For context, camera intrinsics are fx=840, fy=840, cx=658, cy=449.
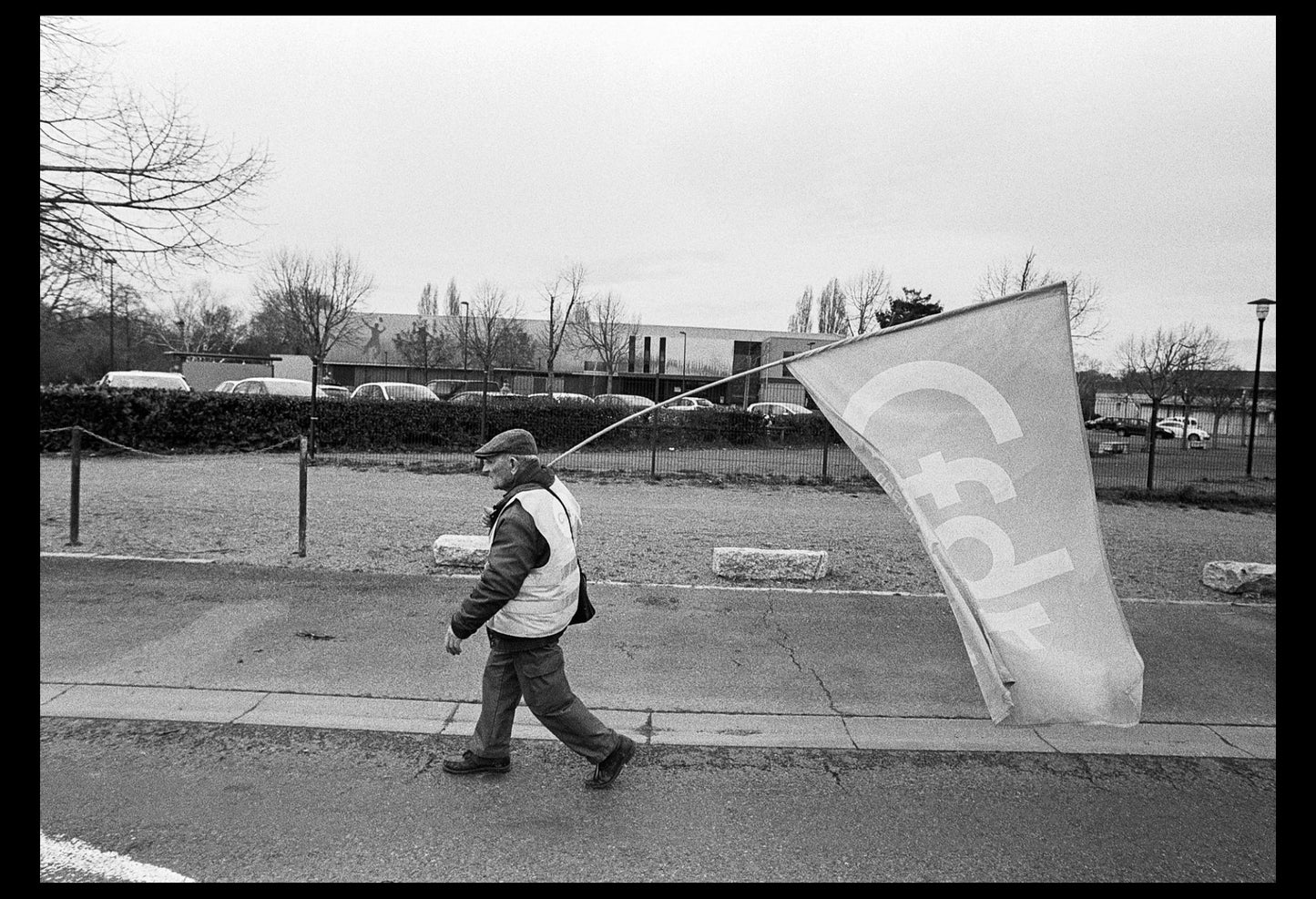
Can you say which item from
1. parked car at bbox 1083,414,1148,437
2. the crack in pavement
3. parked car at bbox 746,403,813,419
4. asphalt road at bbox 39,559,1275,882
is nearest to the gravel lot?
the crack in pavement

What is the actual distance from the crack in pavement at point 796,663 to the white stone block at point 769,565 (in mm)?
691

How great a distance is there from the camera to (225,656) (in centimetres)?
555

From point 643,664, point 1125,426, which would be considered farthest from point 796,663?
point 1125,426

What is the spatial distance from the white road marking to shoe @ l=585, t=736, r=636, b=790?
65.7 inches

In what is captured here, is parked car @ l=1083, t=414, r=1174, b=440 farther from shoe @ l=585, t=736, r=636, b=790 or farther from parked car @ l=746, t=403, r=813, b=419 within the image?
shoe @ l=585, t=736, r=636, b=790

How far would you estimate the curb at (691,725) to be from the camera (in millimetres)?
4590

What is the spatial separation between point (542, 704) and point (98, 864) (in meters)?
1.81

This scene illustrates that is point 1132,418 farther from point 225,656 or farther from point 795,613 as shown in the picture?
point 225,656

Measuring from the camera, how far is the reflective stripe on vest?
152 inches

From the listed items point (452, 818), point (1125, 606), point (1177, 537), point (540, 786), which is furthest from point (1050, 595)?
point (1177, 537)

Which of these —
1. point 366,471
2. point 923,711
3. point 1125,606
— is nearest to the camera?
point 923,711

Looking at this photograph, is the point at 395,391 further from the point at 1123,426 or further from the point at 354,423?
the point at 1123,426

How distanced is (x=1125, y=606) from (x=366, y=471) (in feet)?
40.8

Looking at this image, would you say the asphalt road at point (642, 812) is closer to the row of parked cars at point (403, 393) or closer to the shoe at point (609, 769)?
the shoe at point (609, 769)
